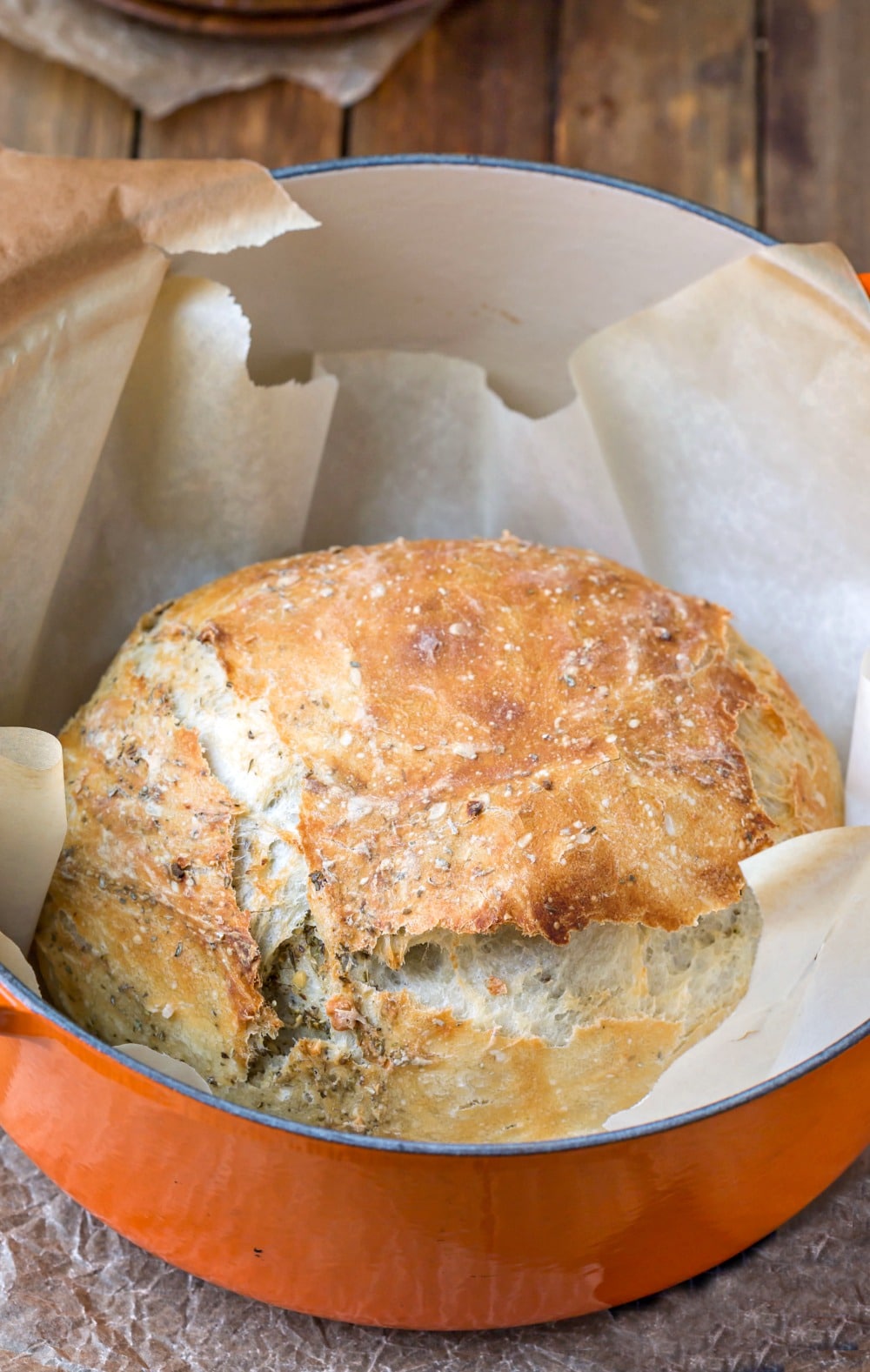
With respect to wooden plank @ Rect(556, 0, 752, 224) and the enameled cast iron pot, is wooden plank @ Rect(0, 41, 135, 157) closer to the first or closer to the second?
wooden plank @ Rect(556, 0, 752, 224)

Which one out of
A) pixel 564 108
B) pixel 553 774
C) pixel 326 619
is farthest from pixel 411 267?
pixel 564 108

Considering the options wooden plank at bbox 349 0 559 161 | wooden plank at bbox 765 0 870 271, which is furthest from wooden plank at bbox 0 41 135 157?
wooden plank at bbox 765 0 870 271

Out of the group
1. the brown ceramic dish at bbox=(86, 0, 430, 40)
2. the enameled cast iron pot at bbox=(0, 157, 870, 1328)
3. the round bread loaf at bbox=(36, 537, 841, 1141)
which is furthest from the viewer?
the brown ceramic dish at bbox=(86, 0, 430, 40)

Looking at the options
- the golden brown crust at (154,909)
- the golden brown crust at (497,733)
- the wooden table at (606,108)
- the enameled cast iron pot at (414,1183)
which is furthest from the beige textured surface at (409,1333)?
the wooden table at (606,108)

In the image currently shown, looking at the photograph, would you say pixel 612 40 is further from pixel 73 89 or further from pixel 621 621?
pixel 621 621

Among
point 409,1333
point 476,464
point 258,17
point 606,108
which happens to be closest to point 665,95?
point 606,108

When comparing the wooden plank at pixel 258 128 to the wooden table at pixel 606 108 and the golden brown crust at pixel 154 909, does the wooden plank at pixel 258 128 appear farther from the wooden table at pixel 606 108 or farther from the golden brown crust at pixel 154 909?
the golden brown crust at pixel 154 909
